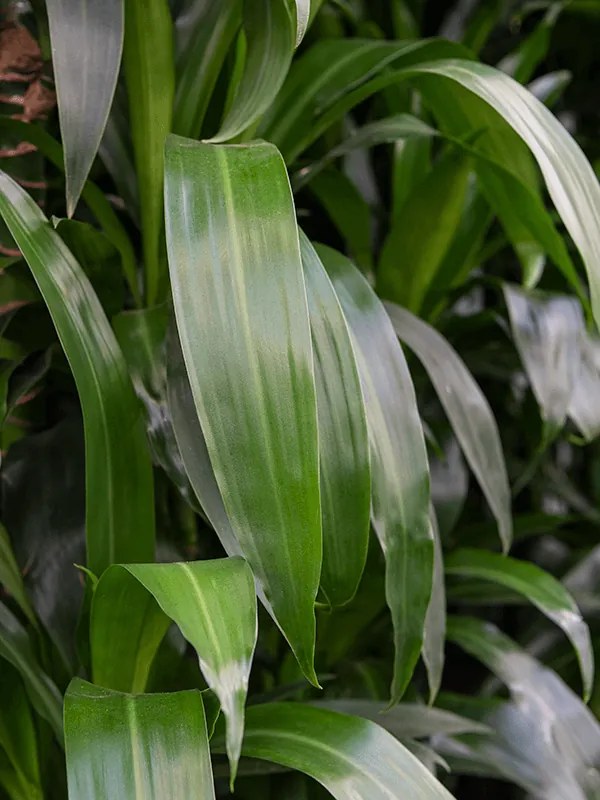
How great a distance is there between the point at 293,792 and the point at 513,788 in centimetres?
34

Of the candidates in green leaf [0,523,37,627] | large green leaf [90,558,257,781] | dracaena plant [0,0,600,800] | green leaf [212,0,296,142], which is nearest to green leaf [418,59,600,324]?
dracaena plant [0,0,600,800]

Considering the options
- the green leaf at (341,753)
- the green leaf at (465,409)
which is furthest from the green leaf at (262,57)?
the green leaf at (341,753)

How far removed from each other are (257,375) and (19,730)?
31 cm

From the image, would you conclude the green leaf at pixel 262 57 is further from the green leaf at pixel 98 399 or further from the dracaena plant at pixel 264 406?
the green leaf at pixel 98 399

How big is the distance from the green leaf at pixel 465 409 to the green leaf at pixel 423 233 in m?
0.12

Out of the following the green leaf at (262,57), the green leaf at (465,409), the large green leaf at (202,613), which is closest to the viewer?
the large green leaf at (202,613)

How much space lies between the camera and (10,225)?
1.42 feet

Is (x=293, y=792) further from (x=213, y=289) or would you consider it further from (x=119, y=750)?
(x=213, y=289)

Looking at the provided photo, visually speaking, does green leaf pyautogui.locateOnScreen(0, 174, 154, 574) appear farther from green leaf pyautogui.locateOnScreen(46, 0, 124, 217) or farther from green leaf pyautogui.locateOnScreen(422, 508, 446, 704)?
green leaf pyautogui.locateOnScreen(422, 508, 446, 704)

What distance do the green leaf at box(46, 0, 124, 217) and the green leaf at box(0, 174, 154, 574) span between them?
0.03m

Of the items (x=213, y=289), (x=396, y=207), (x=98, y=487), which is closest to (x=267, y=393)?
(x=213, y=289)

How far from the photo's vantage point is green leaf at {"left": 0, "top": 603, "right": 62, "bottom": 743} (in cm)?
48

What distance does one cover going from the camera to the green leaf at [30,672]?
48 centimetres

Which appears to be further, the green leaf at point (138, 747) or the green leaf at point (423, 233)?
the green leaf at point (423, 233)
